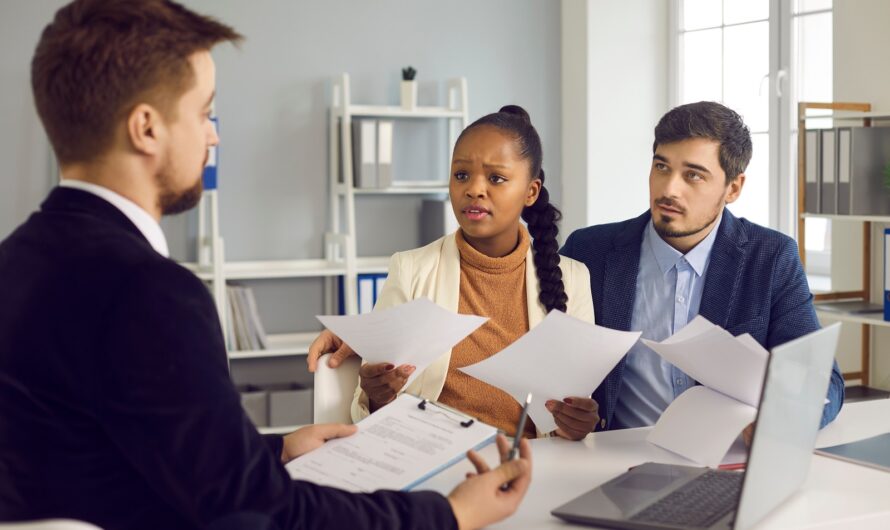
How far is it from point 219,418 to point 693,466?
0.83 metres

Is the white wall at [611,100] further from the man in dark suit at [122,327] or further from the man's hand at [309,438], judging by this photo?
the man in dark suit at [122,327]

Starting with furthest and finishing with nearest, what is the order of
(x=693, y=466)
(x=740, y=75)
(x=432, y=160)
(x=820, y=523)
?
1. (x=432, y=160)
2. (x=740, y=75)
3. (x=693, y=466)
4. (x=820, y=523)

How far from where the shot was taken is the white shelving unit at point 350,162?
4309 mm

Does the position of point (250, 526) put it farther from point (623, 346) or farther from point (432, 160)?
point (432, 160)

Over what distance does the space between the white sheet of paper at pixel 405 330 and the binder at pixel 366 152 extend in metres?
2.64

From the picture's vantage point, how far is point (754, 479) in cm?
124

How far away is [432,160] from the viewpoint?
4.68 m

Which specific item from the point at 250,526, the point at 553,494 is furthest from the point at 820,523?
the point at 250,526

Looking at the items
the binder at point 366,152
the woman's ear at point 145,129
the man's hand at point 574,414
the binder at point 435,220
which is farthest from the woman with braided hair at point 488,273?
the binder at point 435,220

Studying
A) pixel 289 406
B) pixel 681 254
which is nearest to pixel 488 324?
pixel 681 254

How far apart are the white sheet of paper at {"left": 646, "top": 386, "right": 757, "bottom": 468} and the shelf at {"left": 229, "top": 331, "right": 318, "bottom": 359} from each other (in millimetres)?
2686

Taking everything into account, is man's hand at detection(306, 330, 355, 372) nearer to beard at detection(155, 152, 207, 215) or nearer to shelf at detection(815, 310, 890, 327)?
beard at detection(155, 152, 207, 215)

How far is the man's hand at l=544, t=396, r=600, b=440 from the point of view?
169 cm

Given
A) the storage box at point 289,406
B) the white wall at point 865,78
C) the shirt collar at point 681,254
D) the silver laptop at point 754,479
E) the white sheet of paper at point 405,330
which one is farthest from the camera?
the storage box at point 289,406
